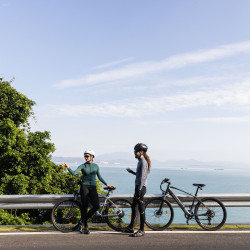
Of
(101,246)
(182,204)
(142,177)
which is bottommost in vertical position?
(101,246)

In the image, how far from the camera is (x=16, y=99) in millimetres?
20938

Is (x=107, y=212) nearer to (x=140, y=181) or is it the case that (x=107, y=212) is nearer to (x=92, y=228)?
(x=92, y=228)

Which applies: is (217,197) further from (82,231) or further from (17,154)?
(17,154)

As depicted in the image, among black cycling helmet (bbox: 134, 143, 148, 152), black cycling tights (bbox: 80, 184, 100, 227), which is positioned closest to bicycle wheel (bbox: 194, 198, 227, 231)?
black cycling helmet (bbox: 134, 143, 148, 152)

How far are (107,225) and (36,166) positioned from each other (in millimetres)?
14260

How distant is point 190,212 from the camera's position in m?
7.40

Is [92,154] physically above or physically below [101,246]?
above

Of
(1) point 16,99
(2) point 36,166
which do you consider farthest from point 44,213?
(1) point 16,99

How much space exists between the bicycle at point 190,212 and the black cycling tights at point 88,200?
1.24 metres

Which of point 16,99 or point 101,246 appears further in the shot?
point 16,99

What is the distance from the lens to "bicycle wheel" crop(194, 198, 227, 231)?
7.30 m

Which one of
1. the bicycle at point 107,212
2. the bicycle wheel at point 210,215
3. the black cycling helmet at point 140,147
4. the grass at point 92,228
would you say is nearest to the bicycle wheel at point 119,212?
the bicycle at point 107,212

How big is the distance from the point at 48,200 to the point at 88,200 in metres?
1.00

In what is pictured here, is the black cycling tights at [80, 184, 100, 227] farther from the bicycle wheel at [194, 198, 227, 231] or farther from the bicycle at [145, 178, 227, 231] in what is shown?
the bicycle wheel at [194, 198, 227, 231]
